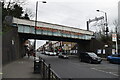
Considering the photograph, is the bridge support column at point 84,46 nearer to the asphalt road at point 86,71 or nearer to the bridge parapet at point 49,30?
the bridge parapet at point 49,30

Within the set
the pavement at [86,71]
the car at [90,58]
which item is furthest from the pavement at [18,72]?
the car at [90,58]

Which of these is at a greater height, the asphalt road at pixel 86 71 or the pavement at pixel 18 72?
the pavement at pixel 18 72

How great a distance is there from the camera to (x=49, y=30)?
43312 mm

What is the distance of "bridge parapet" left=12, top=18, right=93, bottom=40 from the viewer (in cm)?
3825

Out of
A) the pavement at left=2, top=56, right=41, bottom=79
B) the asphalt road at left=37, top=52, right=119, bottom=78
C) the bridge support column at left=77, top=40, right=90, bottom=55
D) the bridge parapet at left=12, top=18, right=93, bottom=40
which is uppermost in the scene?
the bridge parapet at left=12, top=18, right=93, bottom=40

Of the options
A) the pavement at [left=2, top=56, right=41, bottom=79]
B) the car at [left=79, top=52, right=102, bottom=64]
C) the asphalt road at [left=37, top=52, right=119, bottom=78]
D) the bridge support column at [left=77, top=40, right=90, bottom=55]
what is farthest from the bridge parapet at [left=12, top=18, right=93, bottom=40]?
the asphalt road at [left=37, top=52, right=119, bottom=78]

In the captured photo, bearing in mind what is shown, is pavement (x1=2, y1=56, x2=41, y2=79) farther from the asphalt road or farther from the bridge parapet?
the bridge parapet

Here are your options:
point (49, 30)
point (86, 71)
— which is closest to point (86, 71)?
point (86, 71)

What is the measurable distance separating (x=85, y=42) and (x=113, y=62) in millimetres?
29972

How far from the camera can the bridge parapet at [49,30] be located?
125 ft

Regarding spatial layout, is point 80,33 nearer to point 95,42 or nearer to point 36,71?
point 95,42

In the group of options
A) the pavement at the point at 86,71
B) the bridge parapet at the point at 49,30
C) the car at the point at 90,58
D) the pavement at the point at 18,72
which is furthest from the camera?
the bridge parapet at the point at 49,30

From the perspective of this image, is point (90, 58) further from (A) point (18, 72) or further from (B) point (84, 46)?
(B) point (84, 46)

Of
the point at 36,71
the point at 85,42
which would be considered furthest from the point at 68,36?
the point at 36,71
